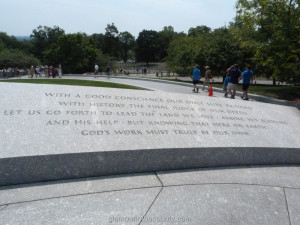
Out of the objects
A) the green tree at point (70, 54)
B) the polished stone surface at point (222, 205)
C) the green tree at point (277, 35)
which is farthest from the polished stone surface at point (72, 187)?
the green tree at point (70, 54)

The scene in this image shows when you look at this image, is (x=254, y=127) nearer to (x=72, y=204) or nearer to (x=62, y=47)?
(x=72, y=204)

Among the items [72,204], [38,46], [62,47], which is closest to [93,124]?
[72,204]

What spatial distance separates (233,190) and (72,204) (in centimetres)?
213

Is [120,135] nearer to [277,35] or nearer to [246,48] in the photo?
[277,35]

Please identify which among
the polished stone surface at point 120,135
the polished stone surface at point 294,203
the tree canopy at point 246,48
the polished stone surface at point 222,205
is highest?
the tree canopy at point 246,48

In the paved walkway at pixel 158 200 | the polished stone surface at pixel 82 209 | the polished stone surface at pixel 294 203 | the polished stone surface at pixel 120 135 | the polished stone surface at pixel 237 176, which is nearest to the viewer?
the polished stone surface at pixel 82 209

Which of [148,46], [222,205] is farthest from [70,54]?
[222,205]

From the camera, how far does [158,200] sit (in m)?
3.70

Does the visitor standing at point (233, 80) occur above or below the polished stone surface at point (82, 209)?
above

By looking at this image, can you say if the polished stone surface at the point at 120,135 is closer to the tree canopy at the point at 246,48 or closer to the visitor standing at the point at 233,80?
the visitor standing at the point at 233,80

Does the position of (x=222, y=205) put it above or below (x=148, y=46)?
below

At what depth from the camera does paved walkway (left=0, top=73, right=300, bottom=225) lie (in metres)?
3.29

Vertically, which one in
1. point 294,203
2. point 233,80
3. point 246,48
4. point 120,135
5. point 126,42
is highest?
point 126,42

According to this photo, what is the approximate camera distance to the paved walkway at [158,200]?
329cm
